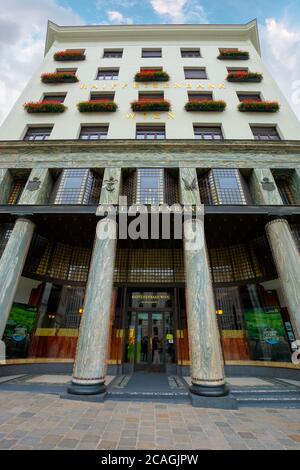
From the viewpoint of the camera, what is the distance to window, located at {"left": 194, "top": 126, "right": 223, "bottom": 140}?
11594mm

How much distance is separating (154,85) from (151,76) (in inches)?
26.5

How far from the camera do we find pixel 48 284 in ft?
33.0

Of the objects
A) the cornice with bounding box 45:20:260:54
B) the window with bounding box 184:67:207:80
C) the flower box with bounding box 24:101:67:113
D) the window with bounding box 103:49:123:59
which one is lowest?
the flower box with bounding box 24:101:67:113

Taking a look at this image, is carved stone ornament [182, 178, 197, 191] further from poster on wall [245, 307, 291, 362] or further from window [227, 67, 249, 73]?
window [227, 67, 249, 73]

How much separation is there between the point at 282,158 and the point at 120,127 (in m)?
8.40

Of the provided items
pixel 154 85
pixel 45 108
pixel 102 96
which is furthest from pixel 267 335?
pixel 45 108

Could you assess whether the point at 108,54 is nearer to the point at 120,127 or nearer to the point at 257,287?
the point at 120,127

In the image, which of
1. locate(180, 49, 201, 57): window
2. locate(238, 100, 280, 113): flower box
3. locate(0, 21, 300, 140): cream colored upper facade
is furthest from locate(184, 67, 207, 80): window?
locate(238, 100, 280, 113): flower box

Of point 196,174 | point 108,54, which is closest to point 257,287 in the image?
point 196,174

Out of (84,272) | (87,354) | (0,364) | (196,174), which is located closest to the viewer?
(87,354)

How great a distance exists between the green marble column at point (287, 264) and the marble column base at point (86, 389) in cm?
621

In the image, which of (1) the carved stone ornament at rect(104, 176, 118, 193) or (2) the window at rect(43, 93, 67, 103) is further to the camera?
(2) the window at rect(43, 93, 67, 103)

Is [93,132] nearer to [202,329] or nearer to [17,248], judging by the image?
[17,248]

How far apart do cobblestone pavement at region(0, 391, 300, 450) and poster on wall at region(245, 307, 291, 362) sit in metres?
4.07
